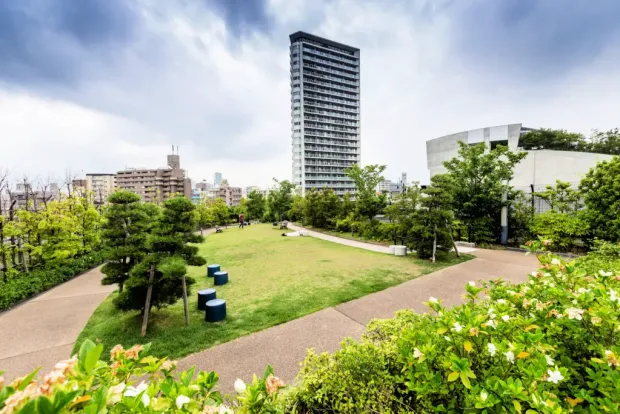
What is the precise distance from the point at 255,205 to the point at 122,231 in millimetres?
24707

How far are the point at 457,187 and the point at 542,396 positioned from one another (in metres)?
11.8

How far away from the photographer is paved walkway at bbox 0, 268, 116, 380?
4164 millimetres

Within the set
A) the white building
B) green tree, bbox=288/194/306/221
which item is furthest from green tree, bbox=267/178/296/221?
the white building

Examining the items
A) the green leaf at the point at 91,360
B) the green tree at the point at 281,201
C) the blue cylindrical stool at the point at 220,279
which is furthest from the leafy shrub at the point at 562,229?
the green tree at the point at 281,201

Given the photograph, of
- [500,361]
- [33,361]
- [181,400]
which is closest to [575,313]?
[500,361]

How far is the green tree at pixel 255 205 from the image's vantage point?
1181 inches

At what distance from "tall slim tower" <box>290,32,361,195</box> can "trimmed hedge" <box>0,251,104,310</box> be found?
47.2 m

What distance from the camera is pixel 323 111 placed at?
5881 centimetres

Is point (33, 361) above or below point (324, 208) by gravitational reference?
below

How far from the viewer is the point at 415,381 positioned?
1.83 meters

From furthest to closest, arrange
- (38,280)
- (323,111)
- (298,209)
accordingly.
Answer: (323,111) → (298,209) → (38,280)

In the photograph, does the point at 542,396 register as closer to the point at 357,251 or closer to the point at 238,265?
the point at 238,265

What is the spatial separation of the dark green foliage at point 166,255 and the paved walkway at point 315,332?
162 centimetres

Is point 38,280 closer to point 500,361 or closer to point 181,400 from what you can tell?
point 181,400
